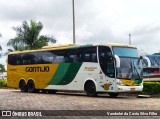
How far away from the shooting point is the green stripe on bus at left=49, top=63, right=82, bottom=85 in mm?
25698

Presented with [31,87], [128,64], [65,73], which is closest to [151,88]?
[128,64]

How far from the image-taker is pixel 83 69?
81.9 feet

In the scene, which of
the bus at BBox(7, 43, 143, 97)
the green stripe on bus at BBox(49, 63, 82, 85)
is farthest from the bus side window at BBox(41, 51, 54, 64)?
the green stripe on bus at BBox(49, 63, 82, 85)

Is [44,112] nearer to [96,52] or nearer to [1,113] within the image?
[1,113]

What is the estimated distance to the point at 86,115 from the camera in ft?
44.1

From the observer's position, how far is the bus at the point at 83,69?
23.1 meters

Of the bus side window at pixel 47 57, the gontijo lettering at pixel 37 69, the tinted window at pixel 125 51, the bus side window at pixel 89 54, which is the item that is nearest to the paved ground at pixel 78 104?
the tinted window at pixel 125 51

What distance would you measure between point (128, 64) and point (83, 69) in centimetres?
307

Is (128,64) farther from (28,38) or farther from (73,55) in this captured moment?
(28,38)

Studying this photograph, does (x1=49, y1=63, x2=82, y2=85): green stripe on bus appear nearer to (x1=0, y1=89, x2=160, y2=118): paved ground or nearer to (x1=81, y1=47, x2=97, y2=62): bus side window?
(x1=81, y1=47, x2=97, y2=62): bus side window

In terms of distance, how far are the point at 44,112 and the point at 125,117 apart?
2.95 meters

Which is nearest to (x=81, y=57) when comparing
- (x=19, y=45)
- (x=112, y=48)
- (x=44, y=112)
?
(x=112, y=48)

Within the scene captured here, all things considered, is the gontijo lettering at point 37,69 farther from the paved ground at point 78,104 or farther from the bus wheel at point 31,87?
the paved ground at point 78,104

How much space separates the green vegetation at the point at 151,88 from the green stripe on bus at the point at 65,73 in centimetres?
455
